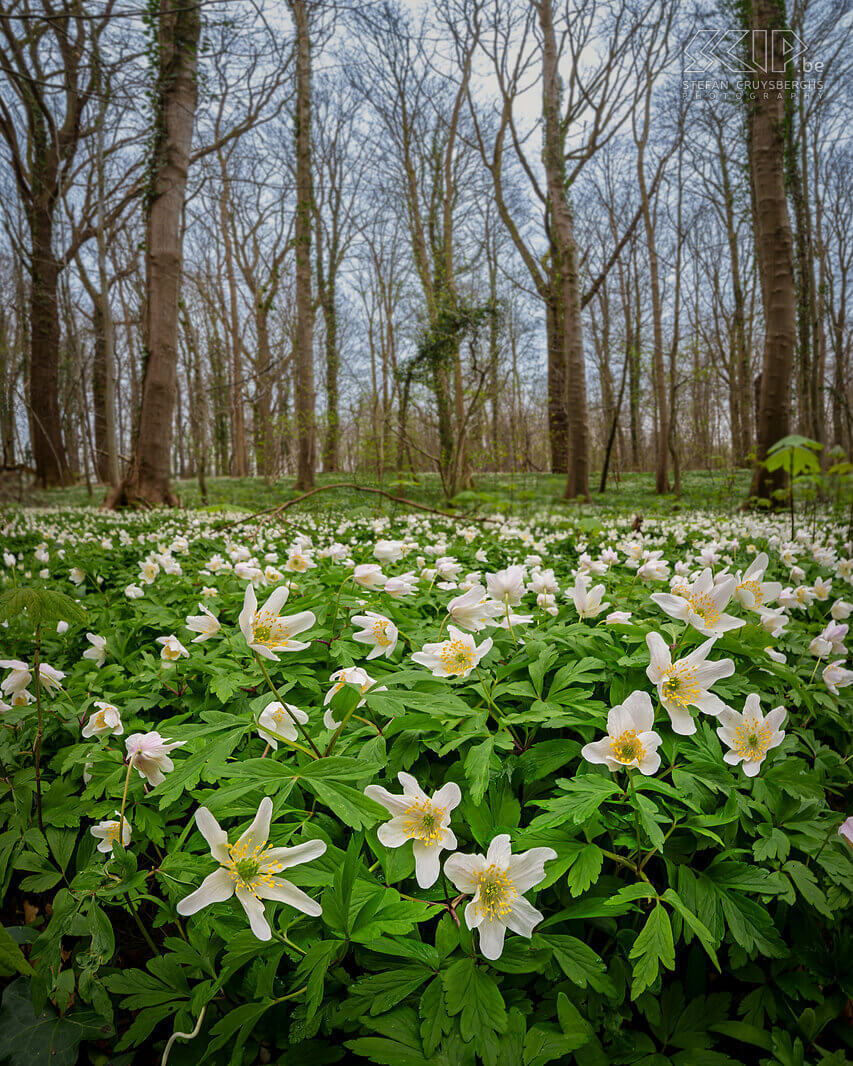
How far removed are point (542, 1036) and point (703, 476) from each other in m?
21.7

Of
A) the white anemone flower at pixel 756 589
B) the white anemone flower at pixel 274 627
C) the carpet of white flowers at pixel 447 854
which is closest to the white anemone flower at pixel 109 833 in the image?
the carpet of white flowers at pixel 447 854

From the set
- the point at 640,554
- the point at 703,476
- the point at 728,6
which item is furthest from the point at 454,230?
the point at 640,554

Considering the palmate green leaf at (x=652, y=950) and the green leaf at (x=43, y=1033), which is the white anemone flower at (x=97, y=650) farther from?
the palmate green leaf at (x=652, y=950)

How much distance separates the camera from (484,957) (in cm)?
84

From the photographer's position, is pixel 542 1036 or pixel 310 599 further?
pixel 310 599

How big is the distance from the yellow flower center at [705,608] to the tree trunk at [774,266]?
8.42 metres

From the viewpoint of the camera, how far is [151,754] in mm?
1062

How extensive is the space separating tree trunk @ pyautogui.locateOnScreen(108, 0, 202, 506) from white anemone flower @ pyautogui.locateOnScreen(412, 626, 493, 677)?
983cm

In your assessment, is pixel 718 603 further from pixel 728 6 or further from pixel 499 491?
pixel 728 6

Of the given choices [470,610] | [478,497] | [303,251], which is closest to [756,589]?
[470,610]

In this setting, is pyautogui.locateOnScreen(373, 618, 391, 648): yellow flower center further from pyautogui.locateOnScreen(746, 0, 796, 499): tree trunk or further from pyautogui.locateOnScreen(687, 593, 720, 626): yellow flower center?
pyautogui.locateOnScreen(746, 0, 796, 499): tree trunk

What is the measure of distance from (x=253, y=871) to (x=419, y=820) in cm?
→ 29

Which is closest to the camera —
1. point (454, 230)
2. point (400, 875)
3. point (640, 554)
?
point (400, 875)

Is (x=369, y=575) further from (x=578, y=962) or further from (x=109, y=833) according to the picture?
(x=578, y=962)
